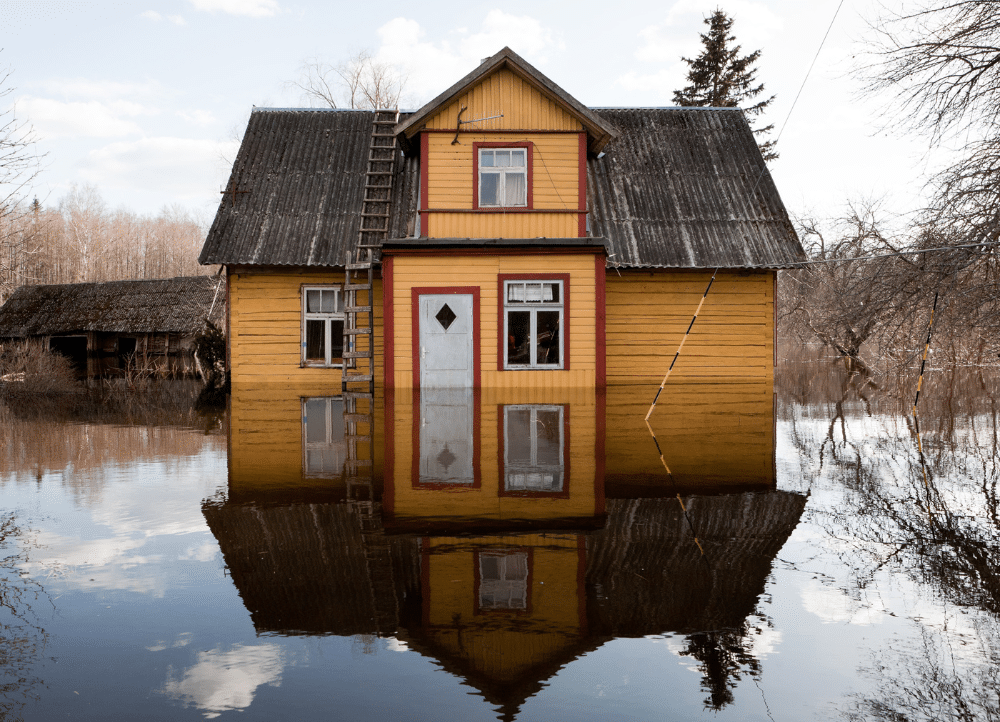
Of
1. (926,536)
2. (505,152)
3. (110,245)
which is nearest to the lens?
(926,536)

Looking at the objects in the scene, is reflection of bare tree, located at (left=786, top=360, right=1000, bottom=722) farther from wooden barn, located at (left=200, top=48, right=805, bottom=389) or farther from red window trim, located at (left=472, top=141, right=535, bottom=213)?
red window trim, located at (left=472, top=141, right=535, bottom=213)

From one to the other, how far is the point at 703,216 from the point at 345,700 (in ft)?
58.3

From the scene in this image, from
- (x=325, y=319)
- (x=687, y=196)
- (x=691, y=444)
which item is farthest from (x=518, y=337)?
(x=691, y=444)

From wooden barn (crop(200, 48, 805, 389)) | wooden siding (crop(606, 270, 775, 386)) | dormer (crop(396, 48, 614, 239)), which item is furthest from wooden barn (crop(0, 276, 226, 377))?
wooden siding (crop(606, 270, 775, 386))

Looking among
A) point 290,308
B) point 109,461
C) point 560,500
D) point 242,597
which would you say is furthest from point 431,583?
point 290,308

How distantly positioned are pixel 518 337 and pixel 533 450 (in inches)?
300

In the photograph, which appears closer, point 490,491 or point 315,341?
point 490,491

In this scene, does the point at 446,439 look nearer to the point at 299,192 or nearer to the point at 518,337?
the point at 518,337

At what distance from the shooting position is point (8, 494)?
6434mm

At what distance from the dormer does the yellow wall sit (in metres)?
6.47

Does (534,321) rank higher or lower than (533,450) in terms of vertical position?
higher

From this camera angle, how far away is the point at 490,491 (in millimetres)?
6230

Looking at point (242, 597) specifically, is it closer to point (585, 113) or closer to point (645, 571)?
point (645, 571)

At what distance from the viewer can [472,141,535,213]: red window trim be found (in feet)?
53.5
